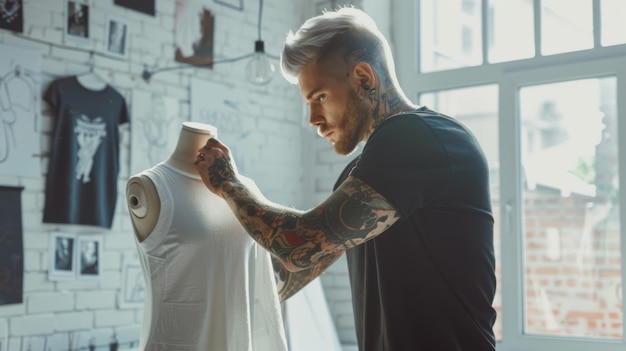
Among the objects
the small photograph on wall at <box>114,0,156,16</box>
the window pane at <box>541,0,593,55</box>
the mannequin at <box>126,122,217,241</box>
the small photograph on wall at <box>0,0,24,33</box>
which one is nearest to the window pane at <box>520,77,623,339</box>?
the window pane at <box>541,0,593,55</box>

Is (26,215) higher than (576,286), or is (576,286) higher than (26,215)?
(26,215)

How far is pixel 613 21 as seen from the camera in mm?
3982

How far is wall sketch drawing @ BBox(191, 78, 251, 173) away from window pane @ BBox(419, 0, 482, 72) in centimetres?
114

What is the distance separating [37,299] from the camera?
10.7 ft

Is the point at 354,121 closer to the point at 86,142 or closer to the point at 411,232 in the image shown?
the point at 411,232

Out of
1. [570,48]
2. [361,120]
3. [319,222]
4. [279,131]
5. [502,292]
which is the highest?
[570,48]

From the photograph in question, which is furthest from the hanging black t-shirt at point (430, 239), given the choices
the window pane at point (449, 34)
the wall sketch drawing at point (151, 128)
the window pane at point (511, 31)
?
the window pane at point (449, 34)

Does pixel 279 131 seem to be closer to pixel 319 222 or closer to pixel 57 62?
pixel 57 62

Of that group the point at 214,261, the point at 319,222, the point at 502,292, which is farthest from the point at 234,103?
the point at 319,222

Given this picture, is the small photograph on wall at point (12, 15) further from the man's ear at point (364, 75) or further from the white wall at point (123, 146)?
the man's ear at point (364, 75)

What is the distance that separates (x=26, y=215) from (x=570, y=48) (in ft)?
9.07

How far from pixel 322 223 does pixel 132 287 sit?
6.96ft

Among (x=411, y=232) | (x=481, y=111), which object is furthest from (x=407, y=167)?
(x=481, y=111)

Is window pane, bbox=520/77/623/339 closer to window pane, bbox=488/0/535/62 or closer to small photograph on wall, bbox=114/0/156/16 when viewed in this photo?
window pane, bbox=488/0/535/62
